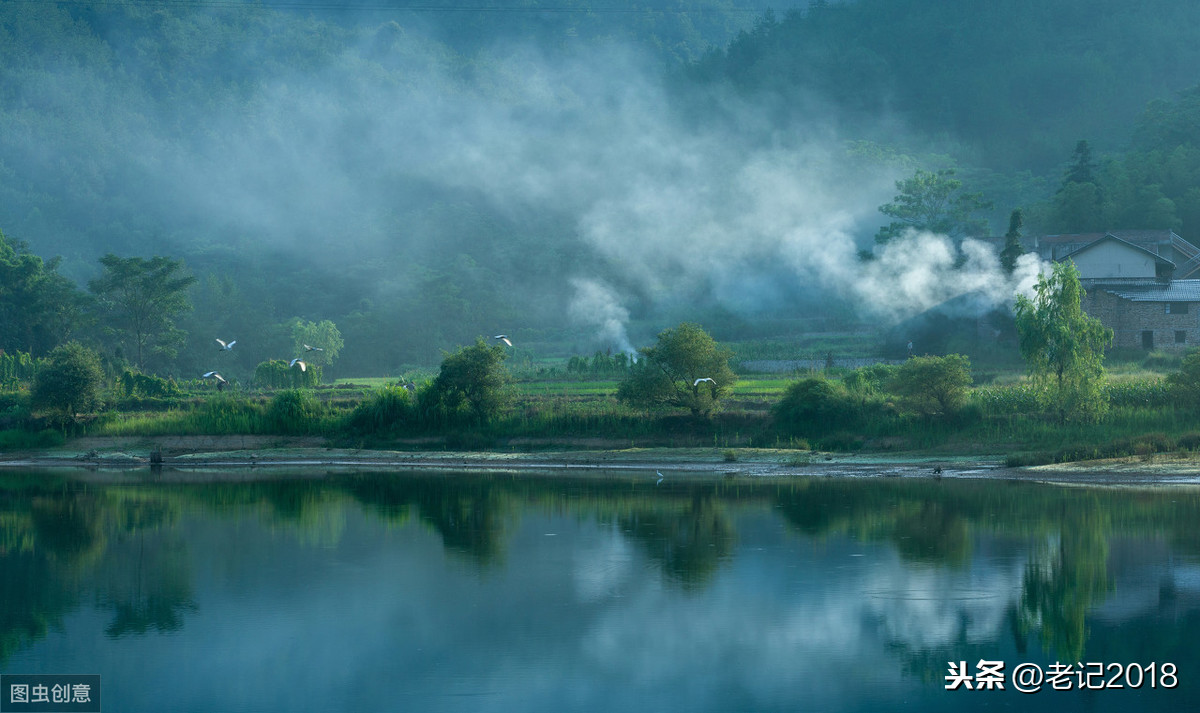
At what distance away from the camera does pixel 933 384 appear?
36.5 m

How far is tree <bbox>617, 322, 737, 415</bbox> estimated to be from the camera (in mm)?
39625

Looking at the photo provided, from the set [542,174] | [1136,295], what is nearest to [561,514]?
A: [1136,295]

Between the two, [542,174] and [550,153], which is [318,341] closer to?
[542,174]

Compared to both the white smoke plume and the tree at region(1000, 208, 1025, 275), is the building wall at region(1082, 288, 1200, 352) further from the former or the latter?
the white smoke plume

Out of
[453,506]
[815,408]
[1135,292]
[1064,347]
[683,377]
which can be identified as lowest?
[453,506]

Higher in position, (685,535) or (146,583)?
(685,535)

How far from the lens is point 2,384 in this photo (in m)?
54.8

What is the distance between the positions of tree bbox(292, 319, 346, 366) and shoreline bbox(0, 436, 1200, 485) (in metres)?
37.3

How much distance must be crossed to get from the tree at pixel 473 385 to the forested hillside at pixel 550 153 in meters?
34.1

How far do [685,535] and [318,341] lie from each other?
201 feet

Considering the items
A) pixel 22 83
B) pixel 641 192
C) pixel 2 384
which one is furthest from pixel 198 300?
pixel 22 83

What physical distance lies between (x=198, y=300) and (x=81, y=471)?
63.7 metres

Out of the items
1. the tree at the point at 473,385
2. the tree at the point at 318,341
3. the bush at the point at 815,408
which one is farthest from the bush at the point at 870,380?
the tree at the point at 318,341

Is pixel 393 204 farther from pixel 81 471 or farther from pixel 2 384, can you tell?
pixel 81 471
